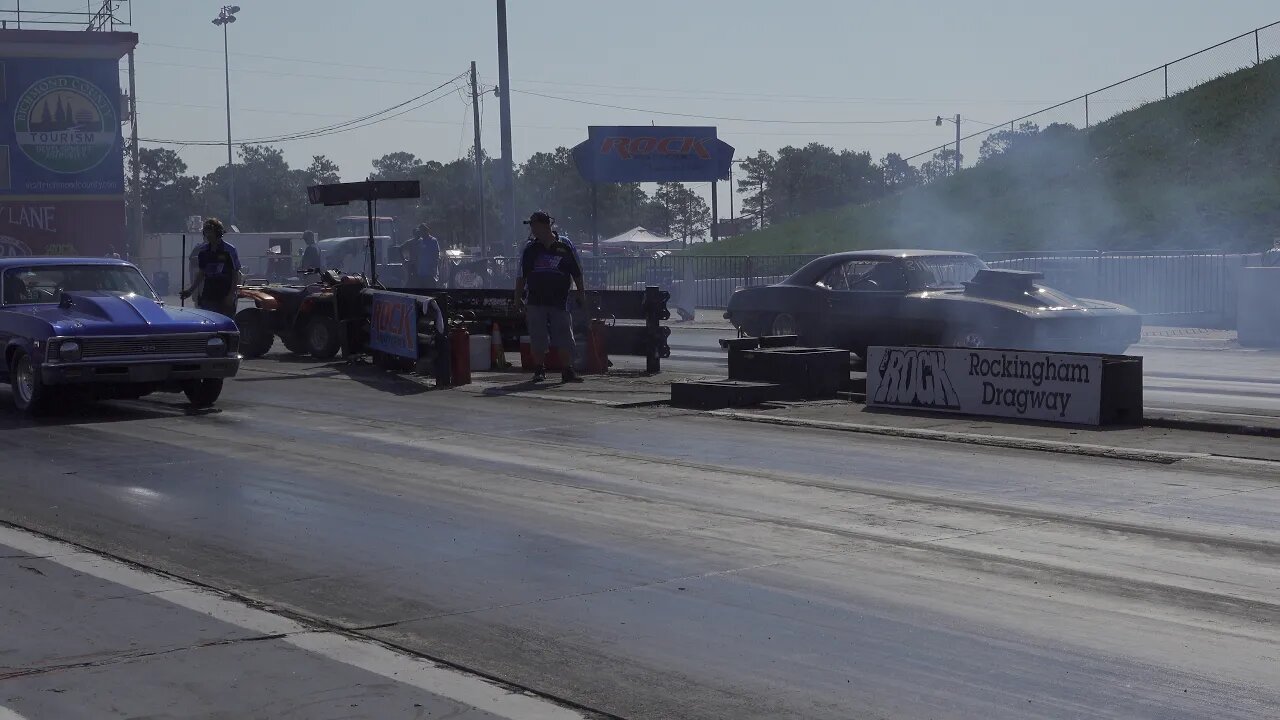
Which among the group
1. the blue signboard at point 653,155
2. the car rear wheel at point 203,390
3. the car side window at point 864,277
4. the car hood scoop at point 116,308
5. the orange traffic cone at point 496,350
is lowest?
the car rear wheel at point 203,390

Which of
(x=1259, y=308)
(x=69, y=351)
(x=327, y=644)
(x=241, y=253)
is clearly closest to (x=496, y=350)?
(x=69, y=351)

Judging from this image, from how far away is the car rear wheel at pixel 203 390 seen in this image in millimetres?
13445

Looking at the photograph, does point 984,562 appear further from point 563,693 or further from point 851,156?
point 851,156

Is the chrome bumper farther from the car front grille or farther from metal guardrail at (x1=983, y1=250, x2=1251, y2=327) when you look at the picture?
metal guardrail at (x1=983, y1=250, x2=1251, y2=327)

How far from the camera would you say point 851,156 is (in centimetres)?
10994

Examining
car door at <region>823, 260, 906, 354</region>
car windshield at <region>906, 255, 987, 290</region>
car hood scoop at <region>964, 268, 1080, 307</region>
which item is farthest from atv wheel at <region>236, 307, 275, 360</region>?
car hood scoop at <region>964, 268, 1080, 307</region>

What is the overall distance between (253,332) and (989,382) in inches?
453

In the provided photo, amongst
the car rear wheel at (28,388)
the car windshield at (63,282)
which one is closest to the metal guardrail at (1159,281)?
the car windshield at (63,282)

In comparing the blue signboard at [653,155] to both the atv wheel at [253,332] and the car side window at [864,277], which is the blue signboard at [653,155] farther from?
the car side window at [864,277]

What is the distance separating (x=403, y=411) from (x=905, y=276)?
6384 mm

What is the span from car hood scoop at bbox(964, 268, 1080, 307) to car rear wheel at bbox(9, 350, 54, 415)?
9611 millimetres

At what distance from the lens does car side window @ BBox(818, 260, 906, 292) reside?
1675 centimetres

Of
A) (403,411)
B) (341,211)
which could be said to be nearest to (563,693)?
(403,411)

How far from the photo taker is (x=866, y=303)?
662 inches
